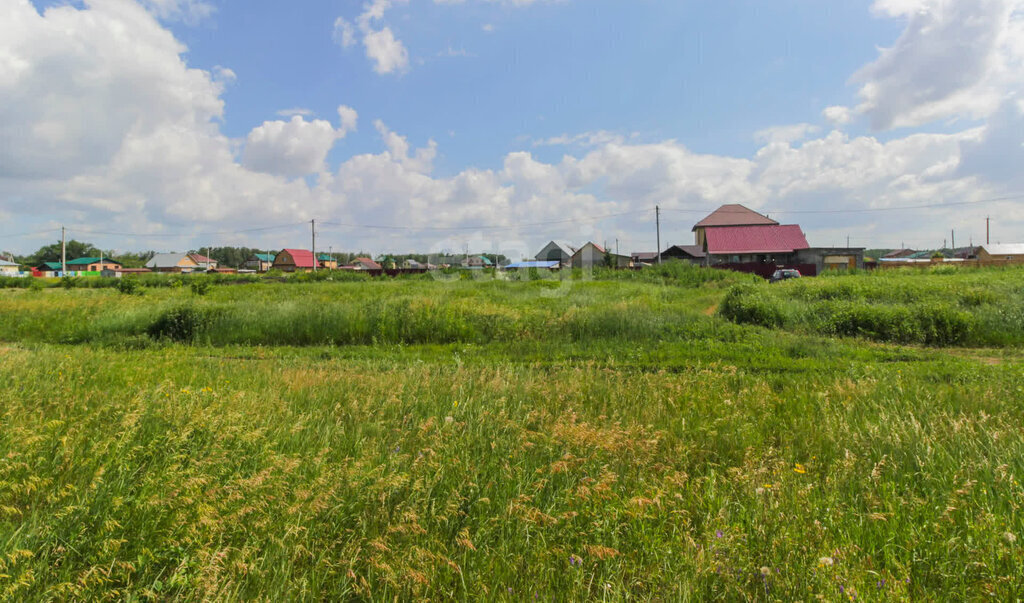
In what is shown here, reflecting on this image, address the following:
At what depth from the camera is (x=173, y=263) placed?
92.2 m

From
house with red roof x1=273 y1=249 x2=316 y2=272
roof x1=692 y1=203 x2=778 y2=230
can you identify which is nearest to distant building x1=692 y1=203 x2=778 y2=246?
roof x1=692 y1=203 x2=778 y2=230

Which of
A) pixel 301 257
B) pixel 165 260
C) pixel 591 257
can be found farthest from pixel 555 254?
pixel 165 260

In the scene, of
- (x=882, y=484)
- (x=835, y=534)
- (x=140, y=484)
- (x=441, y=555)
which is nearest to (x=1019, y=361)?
(x=882, y=484)

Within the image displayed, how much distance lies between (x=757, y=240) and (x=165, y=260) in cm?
10262

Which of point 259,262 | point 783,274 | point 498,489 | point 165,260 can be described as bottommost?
point 498,489

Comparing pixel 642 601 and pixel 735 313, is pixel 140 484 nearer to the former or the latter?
pixel 642 601

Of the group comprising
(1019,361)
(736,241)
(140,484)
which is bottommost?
(1019,361)

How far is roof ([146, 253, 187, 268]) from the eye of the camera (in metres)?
91.6

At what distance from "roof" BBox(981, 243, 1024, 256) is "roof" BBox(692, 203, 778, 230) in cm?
3436

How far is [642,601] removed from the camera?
213 centimetres

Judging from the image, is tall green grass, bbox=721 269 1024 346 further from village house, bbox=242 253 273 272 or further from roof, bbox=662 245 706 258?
village house, bbox=242 253 273 272

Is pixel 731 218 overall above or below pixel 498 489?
above

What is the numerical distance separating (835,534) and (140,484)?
12.6 feet

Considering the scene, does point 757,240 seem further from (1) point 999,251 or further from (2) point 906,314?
(1) point 999,251
